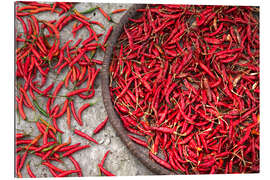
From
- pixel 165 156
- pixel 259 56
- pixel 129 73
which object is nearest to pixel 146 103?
pixel 129 73

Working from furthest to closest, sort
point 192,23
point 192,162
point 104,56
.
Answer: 1. point 192,23
2. point 104,56
3. point 192,162

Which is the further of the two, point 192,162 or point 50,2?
point 50,2

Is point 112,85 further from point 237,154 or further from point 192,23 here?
point 237,154

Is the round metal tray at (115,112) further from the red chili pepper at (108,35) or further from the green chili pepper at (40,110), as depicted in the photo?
the green chili pepper at (40,110)

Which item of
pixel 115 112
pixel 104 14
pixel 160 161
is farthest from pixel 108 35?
pixel 160 161

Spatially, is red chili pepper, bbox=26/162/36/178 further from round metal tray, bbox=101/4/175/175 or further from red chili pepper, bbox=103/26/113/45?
red chili pepper, bbox=103/26/113/45

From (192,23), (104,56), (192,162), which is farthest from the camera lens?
(192,23)

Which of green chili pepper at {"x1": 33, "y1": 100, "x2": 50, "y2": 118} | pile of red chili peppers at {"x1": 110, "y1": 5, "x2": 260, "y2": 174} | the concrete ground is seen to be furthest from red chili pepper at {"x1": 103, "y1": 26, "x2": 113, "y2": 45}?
green chili pepper at {"x1": 33, "y1": 100, "x2": 50, "y2": 118}

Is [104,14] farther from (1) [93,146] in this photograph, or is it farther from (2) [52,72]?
(1) [93,146]
